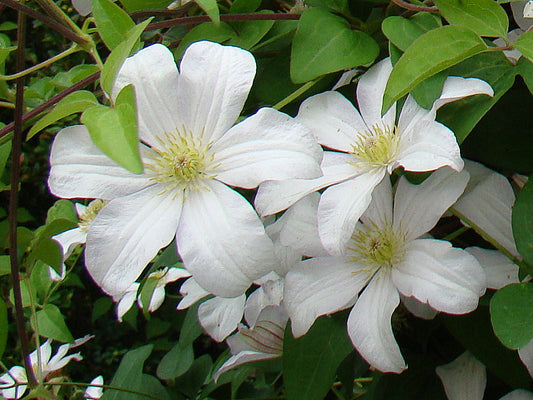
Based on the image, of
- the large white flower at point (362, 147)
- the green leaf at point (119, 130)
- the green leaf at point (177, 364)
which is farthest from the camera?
the green leaf at point (177, 364)

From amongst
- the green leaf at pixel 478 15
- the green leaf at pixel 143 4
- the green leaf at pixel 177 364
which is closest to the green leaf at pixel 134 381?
the green leaf at pixel 177 364

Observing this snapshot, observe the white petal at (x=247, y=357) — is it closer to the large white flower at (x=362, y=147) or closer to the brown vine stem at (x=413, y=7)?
the large white flower at (x=362, y=147)

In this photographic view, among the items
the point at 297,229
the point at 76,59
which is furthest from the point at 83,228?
the point at 76,59

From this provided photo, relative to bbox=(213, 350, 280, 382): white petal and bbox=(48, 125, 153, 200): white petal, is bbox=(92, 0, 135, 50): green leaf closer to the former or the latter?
bbox=(48, 125, 153, 200): white petal

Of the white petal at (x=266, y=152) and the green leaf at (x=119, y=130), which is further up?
the green leaf at (x=119, y=130)

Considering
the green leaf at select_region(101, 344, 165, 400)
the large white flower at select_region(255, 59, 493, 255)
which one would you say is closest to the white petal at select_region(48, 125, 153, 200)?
the large white flower at select_region(255, 59, 493, 255)

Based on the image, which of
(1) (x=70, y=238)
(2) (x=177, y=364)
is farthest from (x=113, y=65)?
(2) (x=177, y=364)

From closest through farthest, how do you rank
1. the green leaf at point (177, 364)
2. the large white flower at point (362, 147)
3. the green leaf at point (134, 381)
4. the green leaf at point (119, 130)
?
the green leaf at point (119, 130) < the large white flower at point (362, 147) < the green leaf at point (134, 381) < the green leaf at point (177, 364)
